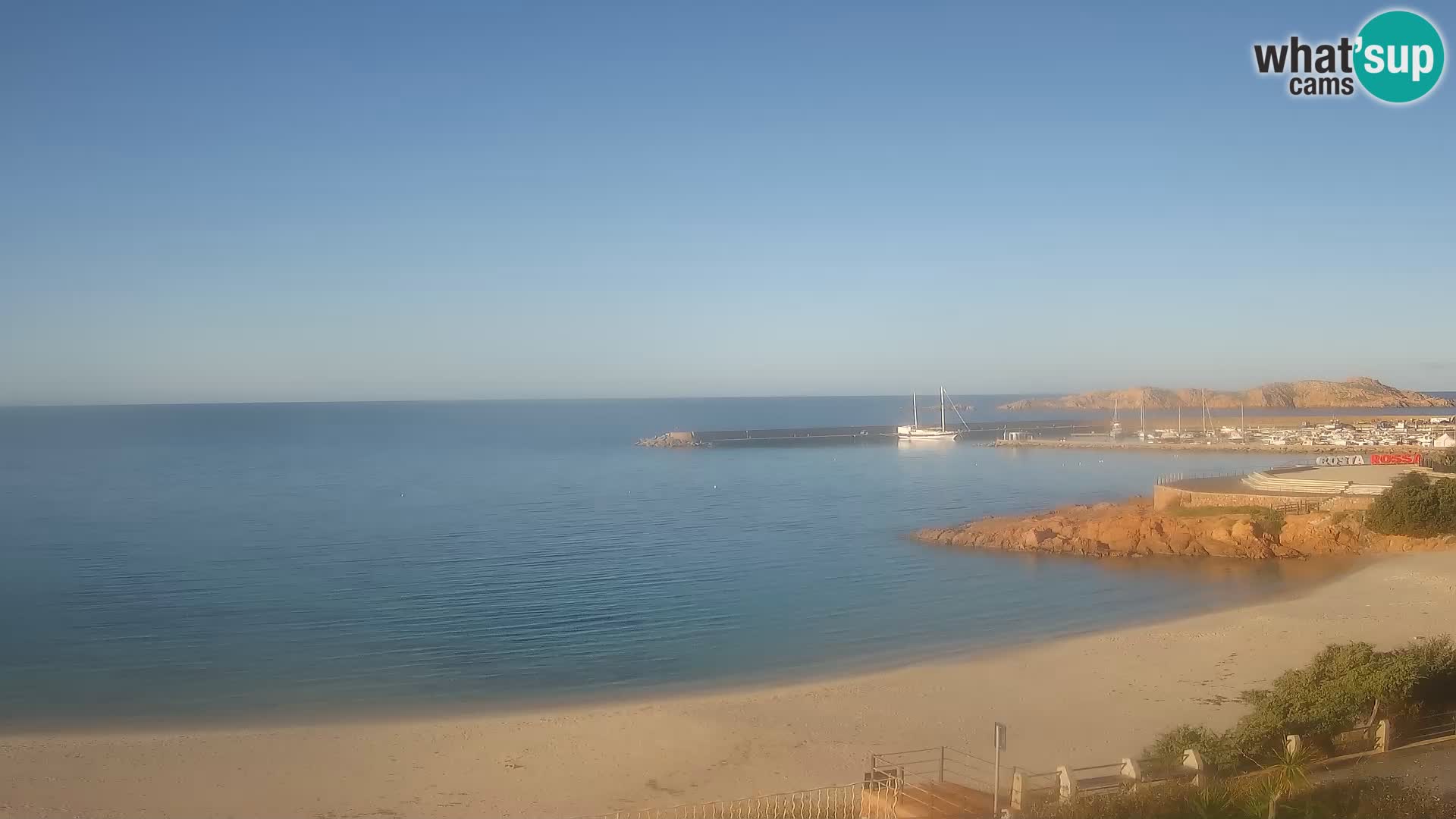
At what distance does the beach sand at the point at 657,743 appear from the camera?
14.8 meters

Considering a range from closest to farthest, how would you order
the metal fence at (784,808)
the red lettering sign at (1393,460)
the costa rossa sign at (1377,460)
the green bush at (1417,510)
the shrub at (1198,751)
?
1. the shrub at (1198,751)
2. the metal fence at (784,808)
3. the green bush at (1417,510)
4. the costa rossa sign at (1377,460)
5. the red lettering sign at (1393,460)

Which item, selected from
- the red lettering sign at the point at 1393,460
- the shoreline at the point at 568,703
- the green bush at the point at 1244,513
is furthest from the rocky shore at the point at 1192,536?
the red lettering sign at the point at 1393,460

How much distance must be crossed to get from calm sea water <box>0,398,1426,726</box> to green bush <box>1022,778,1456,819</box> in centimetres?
1275

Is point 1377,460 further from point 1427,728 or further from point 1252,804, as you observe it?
point 1252,804

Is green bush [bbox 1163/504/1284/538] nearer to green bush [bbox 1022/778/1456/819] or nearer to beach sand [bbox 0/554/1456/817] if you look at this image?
beach sand [bbox 0/554/1456/817]

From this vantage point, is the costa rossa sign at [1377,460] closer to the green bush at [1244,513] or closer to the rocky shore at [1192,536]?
the green bush at [1244,513]

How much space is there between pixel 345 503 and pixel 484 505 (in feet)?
25.7

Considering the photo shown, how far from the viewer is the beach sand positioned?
48.4 feet

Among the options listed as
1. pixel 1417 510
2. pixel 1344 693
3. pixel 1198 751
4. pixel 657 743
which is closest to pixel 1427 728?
pixel 1344 693

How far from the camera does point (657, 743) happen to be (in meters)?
17.0

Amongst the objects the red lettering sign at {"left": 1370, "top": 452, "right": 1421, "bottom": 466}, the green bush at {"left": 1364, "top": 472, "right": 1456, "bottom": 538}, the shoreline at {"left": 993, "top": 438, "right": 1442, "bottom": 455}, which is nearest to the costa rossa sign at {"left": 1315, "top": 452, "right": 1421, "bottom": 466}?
the red lettering sign at {"left": 1370, "top": 452, "right": 1421, "bottom": 466}

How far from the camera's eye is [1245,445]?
79.7 m

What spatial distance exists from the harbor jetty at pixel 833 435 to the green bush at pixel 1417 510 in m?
75.1

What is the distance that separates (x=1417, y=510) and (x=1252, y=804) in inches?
1144
